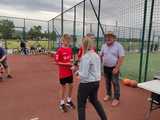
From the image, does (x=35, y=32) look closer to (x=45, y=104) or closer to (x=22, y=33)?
(x=22, y=33)

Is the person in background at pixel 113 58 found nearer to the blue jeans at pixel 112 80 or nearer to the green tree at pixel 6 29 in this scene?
the blue jeans at pixel 112 80

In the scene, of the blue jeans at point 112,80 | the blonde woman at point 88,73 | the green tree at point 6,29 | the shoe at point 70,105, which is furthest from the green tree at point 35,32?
the blonde woman at point 88,73

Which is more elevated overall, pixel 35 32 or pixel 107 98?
pixel 35 32

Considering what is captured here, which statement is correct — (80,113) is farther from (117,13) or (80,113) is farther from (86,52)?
(117,13)

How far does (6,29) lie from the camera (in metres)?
16.9

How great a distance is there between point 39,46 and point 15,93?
13537 mm

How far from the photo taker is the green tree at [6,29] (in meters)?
16.5

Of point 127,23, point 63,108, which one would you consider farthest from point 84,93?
point 127,23

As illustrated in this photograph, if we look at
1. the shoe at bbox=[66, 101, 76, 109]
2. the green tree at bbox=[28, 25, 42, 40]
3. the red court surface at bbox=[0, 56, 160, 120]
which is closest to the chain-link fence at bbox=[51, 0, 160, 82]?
the red court surface at bbox=[0, 56, 160, 120]

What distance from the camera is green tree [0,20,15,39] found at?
1647cm

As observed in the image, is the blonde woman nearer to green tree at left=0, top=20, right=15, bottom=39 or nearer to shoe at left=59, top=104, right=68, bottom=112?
shoe at left=59, top=104, right=68, bottom=112

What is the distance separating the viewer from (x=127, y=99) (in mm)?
4996

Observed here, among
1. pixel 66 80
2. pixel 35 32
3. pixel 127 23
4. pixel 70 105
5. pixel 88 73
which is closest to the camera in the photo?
pixel 88 73

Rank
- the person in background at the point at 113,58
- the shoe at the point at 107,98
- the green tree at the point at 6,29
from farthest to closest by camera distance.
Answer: the green tree at the point at 6,29, the shoe at the point at 107,98, the person in background at the point at 113,58
